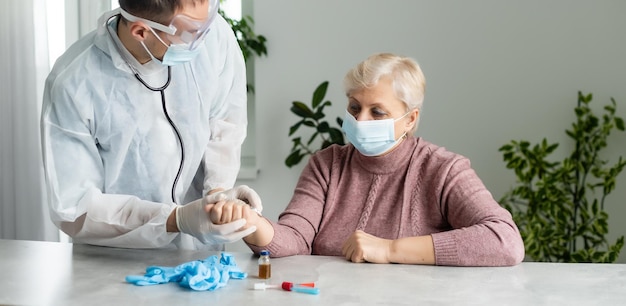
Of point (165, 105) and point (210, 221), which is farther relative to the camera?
point (165, 105)

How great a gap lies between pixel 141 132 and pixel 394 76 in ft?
2.31

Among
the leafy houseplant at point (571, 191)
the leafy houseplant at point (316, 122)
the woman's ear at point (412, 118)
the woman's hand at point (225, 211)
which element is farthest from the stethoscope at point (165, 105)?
the leafy houseplant at point (571, 191)

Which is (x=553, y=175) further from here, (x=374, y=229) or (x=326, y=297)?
(x=326, y=297)

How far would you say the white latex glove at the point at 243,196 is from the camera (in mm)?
1790

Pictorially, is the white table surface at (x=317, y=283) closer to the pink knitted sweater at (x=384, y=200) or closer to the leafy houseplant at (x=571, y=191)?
the pink knitted sweater at (x=384, y=200)

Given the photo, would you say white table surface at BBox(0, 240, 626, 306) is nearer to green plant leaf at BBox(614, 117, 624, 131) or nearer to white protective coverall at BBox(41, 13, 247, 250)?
white protective coverall at BBox(41, 13, 247, 250)

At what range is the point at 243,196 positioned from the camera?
6.17 feet

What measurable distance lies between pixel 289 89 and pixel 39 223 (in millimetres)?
1499

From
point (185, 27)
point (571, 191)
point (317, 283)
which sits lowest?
point (571, 191)

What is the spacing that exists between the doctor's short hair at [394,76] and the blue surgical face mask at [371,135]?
85 mm

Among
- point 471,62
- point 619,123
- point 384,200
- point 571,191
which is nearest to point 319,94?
point 471,62

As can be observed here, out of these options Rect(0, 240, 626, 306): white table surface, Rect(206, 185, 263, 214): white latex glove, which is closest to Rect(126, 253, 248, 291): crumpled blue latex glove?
Rect(0, 240, 626, 306): white table surface

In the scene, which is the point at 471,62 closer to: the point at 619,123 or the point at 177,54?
the point at 619,123

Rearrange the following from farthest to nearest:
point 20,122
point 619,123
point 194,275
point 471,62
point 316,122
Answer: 1. point 316,122
2. point 471,62
3. point 619,123
4. point 20,122
5. point 194,275
